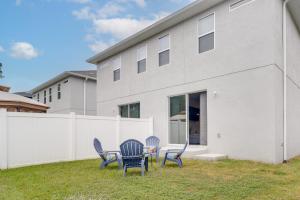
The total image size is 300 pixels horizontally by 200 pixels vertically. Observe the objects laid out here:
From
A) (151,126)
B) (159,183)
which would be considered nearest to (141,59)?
(151,126)

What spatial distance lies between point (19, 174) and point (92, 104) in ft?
48.5

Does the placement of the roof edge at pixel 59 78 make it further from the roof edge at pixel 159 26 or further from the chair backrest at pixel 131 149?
the chair backrest at pixel 131 149

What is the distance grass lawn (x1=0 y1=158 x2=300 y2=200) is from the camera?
4672mm

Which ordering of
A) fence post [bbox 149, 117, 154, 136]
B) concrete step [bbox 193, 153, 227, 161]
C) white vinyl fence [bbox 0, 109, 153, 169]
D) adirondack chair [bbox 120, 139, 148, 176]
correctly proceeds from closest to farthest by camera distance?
adirondack chair [bbox 120, 139, 148, 176]
white vinyl fence [bbox 0, 109, 153, 169]
concrete step [bbox 193, 153, 227, 161]
fence post [bbox 149, 117, 154, 136]

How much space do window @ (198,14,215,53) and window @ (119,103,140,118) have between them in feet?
16.9

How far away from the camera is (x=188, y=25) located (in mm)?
10812

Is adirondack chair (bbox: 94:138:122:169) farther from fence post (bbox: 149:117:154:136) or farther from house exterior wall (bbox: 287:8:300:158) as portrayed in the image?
house exterior wall (bbox: 287:8:300:158)

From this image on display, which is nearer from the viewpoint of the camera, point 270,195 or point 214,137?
point 270,195

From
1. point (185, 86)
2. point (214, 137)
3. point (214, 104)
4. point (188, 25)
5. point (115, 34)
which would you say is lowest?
point (214, 137)

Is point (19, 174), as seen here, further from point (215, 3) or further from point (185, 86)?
point (215, 3)

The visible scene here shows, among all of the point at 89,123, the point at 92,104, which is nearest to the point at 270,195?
the point at 89,123

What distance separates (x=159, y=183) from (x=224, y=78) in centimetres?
529

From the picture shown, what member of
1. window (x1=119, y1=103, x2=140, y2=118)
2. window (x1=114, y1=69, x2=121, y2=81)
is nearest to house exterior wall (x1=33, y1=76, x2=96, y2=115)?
window (x1=114, y1=69, x2=121, y2=81)

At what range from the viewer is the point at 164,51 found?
12.0m
